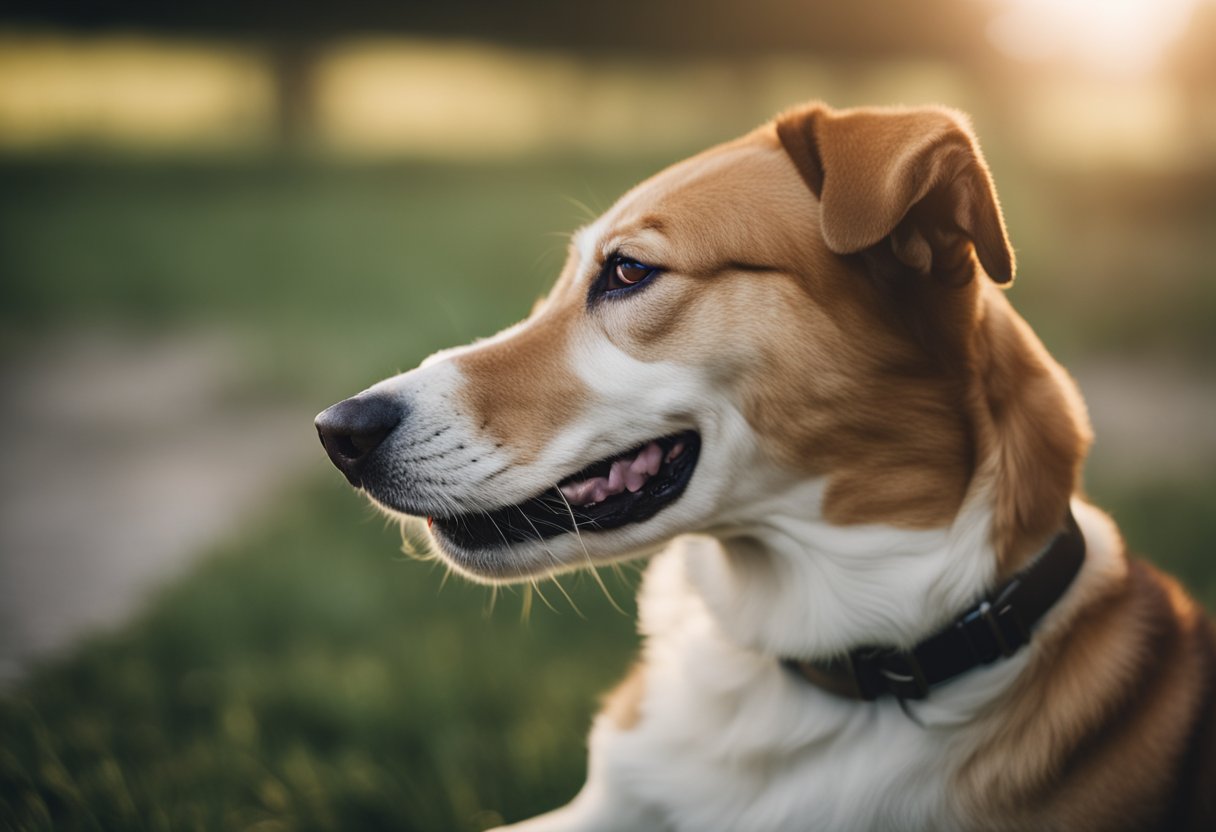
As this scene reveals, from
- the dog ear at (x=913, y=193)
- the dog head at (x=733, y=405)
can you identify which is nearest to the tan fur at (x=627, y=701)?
the dog head at (x=733, y=405)

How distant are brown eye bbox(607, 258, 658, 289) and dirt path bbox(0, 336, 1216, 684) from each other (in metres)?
2.66

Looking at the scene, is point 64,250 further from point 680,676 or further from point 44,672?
point 680,676

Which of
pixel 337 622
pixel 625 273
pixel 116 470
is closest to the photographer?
pixel 625 273

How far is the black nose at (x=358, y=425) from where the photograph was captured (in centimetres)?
208

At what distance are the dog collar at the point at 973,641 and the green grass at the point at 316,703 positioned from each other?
1.14 m

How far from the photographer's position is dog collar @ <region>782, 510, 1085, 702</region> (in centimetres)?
203

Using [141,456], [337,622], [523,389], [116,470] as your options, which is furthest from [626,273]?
[141,456]

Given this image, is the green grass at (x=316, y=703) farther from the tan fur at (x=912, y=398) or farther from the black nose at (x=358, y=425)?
the tan fur at (x=912, y=398)

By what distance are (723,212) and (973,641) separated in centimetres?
103

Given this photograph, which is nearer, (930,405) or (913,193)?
(913,193)

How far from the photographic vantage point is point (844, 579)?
2143 mm

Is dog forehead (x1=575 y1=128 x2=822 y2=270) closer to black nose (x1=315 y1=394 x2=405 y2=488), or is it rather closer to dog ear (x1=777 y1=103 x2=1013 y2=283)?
dog ear (x1=777 y1=103 x2=1013 y2=283)

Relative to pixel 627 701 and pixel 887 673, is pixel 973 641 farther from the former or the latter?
pixel 627 701

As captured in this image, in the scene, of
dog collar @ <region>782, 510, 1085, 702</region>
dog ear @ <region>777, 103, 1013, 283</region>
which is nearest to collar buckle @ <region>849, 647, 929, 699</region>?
dog collar @ <region>782, 510, 1085, 702</region>
